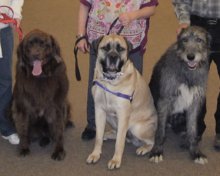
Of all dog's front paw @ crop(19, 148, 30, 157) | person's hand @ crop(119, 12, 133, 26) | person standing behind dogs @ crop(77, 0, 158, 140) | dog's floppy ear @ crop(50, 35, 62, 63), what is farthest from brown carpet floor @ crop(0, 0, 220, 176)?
person's hand @ crop(119, 12, 133, 26)

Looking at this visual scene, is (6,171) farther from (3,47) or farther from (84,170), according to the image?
(3,47)

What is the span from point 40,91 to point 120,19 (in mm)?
800

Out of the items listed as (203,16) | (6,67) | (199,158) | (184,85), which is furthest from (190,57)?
(6,67)

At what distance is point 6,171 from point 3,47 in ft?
3.04

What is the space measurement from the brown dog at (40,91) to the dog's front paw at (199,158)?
1.04 m

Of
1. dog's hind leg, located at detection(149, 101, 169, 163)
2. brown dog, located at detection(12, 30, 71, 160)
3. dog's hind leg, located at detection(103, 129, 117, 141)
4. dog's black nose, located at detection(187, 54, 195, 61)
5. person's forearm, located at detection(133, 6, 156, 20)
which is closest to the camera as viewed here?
dog's black nose, located at detection(187, 54, 195, 61)

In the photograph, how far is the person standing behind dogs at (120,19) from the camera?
10.3 feet

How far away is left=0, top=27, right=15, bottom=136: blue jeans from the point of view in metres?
3.13

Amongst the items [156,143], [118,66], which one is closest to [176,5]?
[118,66]

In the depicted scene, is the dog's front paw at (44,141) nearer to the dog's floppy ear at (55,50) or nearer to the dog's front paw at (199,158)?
the dog's floppy ear at (55,50)

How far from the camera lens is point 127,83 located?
10.1ft

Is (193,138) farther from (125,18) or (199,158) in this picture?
(125,18)

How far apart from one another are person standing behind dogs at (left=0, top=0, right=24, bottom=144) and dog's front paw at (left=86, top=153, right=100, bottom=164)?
0.67 metres

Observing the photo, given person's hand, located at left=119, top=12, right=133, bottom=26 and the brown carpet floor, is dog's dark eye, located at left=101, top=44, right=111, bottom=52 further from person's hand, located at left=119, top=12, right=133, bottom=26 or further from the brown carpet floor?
the brown carpet floor
